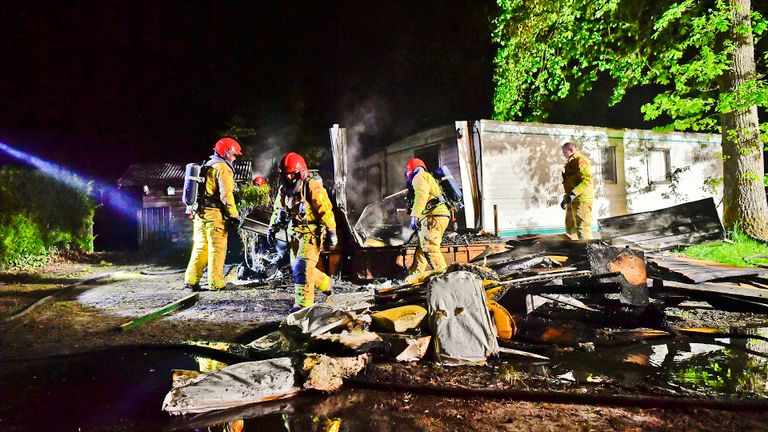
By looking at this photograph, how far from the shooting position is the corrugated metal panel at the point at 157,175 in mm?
15633

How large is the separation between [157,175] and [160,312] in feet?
41.7

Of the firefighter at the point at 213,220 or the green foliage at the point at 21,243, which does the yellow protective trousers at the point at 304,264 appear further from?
the green foliage at the point at 21,243

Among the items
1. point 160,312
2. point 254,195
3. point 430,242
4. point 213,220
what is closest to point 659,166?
point 430,242

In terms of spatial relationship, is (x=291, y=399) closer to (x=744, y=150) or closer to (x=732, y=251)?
(x=732, y=251)

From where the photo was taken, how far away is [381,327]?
3.66m

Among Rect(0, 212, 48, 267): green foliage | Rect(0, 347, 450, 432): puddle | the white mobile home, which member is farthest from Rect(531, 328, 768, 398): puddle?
Rect(0, 212, 48, 267): green foliage

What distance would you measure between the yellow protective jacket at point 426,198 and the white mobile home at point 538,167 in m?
3.77

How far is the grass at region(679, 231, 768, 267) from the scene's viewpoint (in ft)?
23.0

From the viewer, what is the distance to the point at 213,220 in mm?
6355

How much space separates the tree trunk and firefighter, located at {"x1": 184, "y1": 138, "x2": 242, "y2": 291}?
31.0 ft

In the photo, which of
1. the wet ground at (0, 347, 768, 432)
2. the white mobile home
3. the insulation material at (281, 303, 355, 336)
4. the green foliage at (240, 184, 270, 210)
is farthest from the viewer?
the green foliage at (240, 184, 270, 210)

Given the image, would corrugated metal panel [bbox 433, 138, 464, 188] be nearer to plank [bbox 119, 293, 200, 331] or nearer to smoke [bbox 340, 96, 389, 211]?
smoke [bbox 340, 96, 389, 211]

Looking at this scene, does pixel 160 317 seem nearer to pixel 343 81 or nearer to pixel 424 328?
pixel 424 328

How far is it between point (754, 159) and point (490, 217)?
520cm
